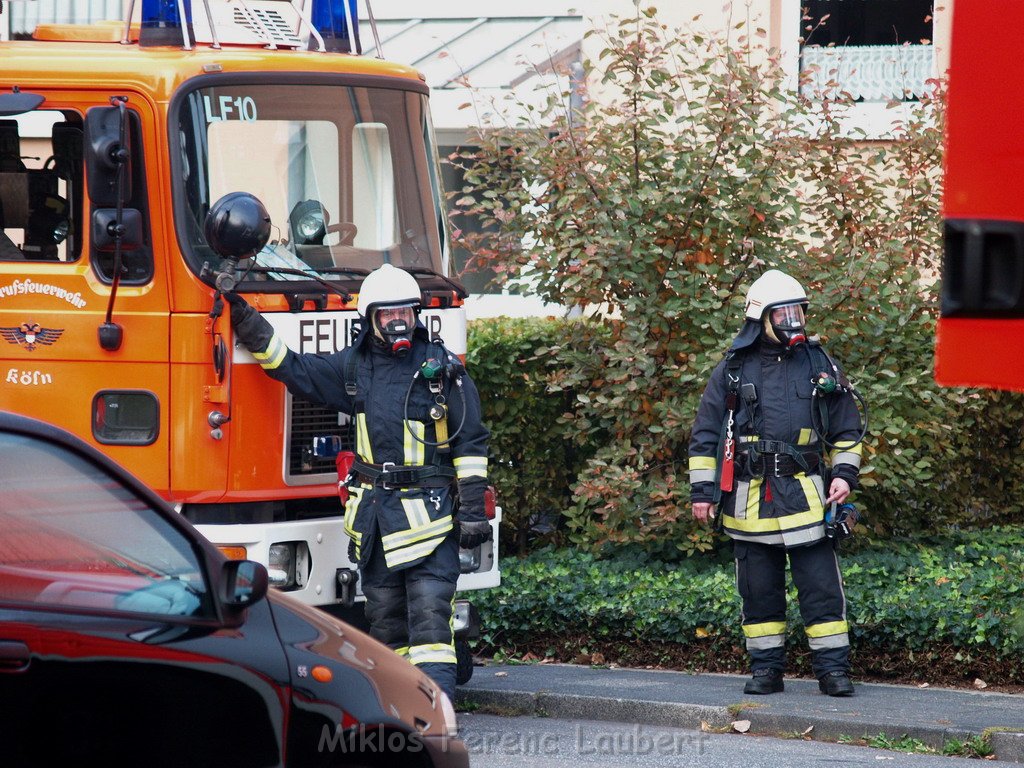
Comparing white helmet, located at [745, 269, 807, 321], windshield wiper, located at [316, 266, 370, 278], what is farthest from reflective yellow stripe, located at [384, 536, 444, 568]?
white helmet, located at [745, 269, 807, 321]

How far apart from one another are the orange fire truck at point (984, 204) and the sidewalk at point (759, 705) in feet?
13.2

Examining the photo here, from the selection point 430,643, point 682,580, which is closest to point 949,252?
Answer: point 430,643

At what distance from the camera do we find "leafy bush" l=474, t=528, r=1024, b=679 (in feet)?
26.0

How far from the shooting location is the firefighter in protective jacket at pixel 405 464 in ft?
21.5

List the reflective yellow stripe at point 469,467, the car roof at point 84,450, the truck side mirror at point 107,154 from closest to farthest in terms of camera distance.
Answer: the car roof at point 84,450 < the truck side mirror at point 107,154 < the reflective yellow stripe at point 469,467

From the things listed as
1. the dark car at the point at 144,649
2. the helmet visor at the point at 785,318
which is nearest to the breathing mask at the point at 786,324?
the helmet visor at the point at 785,318

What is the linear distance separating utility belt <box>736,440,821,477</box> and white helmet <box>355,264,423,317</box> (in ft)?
6.28

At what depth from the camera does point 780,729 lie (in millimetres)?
7082

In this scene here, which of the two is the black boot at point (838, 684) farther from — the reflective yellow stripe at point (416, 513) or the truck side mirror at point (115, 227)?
the truck side mirror at point (115, 227)

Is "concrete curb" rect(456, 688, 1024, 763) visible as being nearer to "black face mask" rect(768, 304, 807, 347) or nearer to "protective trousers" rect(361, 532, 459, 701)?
"protective trousers" rect(361, 532, 459, 701)

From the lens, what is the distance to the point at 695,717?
7.26 metres

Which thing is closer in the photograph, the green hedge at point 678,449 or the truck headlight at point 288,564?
the truck headlight at point 288,564

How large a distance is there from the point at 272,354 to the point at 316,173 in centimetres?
92

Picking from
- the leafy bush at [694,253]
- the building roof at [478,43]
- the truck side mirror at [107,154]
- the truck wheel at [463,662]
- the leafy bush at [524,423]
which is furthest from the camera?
the building roof at [478,43]
